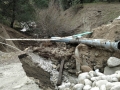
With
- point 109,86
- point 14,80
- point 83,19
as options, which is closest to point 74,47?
point 14,80

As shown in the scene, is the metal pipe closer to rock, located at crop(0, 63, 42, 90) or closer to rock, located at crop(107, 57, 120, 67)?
rock, located at crop(107, 57, 120, 67)

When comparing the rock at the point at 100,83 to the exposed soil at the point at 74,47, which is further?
the exposed soil at the point at 74,47

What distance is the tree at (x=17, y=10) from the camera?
68.4 feet

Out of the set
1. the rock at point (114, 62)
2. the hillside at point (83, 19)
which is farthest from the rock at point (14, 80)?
the hillside at point (83, 19)

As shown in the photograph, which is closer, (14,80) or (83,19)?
(14,80)

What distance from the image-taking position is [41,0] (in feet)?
83.6

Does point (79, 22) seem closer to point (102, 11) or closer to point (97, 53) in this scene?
point (102, 11)

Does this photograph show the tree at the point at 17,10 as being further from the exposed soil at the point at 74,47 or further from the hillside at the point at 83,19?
the exposed soil at the point at 74,47

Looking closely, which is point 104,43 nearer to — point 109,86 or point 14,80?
point 109,86

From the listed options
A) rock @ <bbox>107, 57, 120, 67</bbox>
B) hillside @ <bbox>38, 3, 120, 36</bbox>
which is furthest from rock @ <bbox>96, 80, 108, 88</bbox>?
hillside @ <bbox>38, 3, 120, 36</bbox>

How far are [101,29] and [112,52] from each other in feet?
7.10

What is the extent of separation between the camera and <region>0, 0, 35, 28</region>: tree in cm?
2086

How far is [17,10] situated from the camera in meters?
21.5

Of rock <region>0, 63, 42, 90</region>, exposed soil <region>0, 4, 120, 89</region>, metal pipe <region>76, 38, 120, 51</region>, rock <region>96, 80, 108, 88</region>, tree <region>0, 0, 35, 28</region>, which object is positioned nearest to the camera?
rock <region>96, 80, 108, 88</region>
